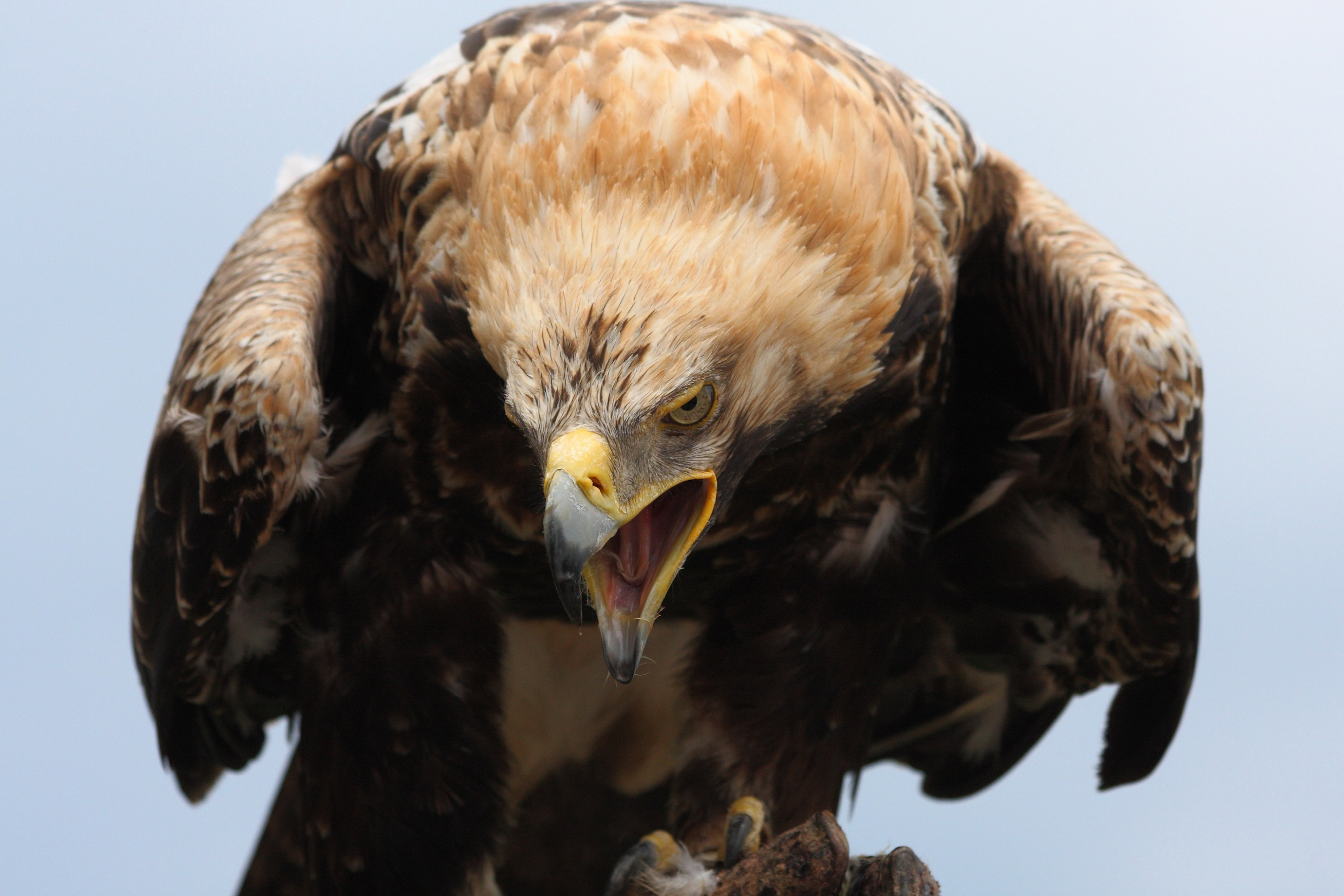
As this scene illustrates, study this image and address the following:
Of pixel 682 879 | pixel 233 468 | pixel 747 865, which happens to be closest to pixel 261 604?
pixel 233 468

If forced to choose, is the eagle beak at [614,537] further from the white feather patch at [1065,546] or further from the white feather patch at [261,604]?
the white feather patch at [1065,546]

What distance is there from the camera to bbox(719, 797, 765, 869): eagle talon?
3770 millimetres

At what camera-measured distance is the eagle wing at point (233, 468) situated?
3.36 m

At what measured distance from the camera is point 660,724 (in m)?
4.16

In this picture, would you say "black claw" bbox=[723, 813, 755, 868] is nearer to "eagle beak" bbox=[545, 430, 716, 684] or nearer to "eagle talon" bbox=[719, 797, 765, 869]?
"eagle talon" bbox=[719, 797, 765, 869]

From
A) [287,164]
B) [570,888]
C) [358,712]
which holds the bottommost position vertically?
[570,888]

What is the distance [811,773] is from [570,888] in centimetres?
96

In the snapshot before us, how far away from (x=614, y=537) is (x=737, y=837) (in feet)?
4.74

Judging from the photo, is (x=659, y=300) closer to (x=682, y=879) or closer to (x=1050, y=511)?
(x=682, y=879)

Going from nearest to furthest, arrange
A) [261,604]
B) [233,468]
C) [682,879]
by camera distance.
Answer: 1. [233,468]
2. [682,879]
3. [261,604]

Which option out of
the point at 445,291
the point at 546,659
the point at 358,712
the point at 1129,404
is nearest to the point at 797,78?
the point at 445,291

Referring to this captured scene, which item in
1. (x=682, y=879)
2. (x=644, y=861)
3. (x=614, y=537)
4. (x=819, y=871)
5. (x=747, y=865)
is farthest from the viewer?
(x=644, y=861)

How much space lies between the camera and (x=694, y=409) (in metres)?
2.63

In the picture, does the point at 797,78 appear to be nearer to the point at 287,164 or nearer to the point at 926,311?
the point at 926,311
